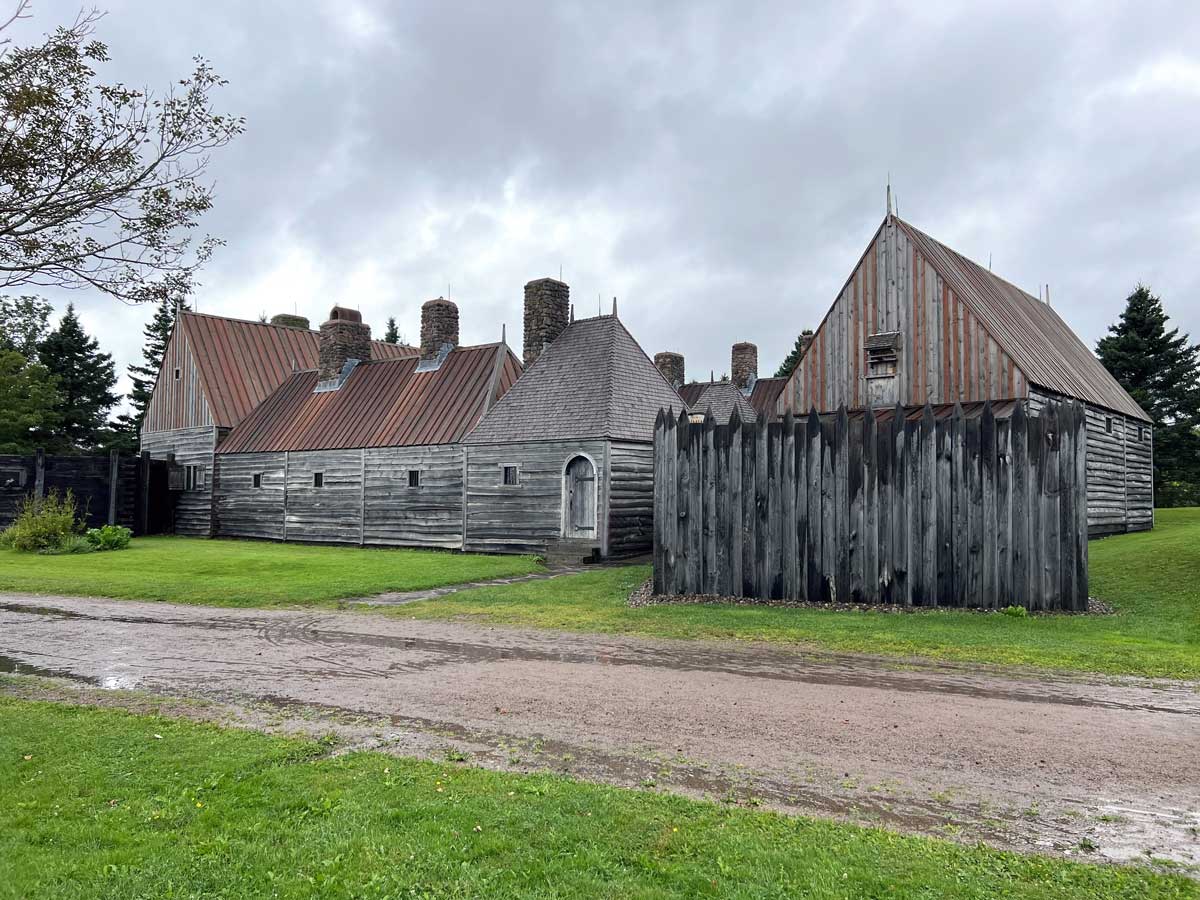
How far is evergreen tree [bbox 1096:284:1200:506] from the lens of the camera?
42.6 m

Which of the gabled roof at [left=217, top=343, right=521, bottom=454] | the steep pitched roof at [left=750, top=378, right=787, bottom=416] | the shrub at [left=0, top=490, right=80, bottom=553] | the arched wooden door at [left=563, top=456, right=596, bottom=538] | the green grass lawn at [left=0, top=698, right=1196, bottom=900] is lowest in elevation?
the green grass lawn at [left=0, top=698, right=1196, bottom=900]

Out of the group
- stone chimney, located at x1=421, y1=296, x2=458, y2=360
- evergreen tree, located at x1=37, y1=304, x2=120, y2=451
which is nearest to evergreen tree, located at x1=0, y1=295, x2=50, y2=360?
evergreen tree, located at x1=37, y1=304, x2=120, y2=451

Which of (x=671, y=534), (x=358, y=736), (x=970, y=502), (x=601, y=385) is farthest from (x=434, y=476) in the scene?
(x=358, y=736)

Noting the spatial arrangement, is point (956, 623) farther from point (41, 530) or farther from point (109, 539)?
point (41, 530)

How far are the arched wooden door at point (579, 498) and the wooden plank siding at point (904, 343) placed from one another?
533cm

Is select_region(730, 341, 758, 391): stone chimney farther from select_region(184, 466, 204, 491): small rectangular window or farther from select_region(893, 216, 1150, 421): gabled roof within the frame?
select_region(184, 466, 204, 491): small rectangular window

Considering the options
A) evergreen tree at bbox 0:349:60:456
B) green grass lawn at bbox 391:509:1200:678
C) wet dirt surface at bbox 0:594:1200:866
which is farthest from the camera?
evergreen tree at bbox 0:349:60:456

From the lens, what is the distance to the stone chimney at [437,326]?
100 ft

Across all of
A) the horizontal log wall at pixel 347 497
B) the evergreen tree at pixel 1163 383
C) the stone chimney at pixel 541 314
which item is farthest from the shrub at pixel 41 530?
the evergreen tree at pixel 1163 383

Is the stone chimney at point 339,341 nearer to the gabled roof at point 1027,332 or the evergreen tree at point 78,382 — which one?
the gabled roof at point 1027,332

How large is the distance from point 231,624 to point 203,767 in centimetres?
743

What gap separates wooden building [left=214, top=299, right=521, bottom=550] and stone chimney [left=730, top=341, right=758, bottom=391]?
1641 cm

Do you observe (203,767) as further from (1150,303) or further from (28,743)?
(1150,303)

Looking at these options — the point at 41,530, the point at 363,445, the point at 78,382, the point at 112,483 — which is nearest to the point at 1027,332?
the point at 363,445
